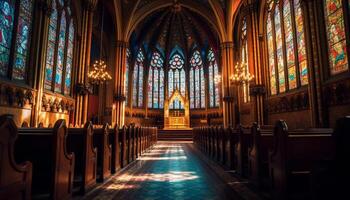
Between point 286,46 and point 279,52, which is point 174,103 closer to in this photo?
point 279,52

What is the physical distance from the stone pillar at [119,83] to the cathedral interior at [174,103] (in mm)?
105

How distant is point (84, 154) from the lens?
3.62m

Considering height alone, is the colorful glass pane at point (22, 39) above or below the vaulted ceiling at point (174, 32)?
below

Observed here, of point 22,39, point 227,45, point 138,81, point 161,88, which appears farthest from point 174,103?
point 22,39

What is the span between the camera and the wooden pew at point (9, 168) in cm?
175

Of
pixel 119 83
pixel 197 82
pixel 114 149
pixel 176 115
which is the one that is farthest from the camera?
pixel 197 82

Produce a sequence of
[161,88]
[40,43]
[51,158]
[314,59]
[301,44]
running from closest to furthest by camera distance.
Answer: [51,158]
[314,59]
[40,43]
[301,44]
[161,88]

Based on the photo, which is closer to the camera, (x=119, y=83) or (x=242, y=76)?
(x=242, y=76)

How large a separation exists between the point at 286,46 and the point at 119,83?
14.8m

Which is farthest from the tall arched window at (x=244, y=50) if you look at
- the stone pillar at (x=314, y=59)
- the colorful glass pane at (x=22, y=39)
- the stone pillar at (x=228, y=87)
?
the colorful glass pane at (x=22, y=39)

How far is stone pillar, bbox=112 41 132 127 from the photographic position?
1941cm

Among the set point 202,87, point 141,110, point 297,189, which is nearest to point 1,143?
point 297,189

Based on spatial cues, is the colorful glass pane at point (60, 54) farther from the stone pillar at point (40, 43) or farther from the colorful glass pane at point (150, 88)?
the colorful glass pane at point (150, 88)

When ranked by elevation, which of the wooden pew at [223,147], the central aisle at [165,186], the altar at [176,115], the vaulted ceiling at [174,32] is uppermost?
the vaulted ceiling at [174,32]
